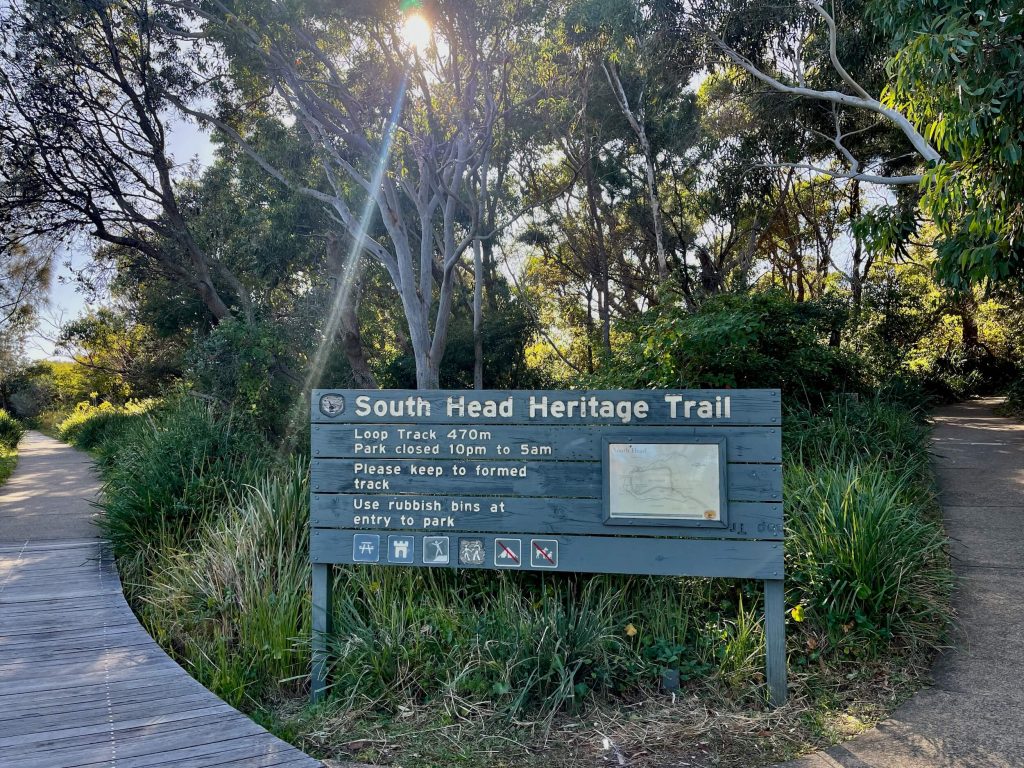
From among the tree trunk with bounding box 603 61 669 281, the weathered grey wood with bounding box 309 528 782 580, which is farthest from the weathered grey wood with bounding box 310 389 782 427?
the tree trunk with bounding box 603 61 669 281

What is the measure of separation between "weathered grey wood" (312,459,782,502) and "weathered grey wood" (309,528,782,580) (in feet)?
0.87

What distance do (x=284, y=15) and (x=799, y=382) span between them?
10028 mm

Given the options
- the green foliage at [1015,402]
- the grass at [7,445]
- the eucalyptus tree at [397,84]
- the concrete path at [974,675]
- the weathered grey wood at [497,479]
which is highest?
the eucalyptus tree at [397,84]

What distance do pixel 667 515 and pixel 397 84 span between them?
10.5 meters

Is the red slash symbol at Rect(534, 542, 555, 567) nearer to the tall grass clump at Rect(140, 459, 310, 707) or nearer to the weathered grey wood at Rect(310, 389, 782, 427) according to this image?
the weathered grey wood at Rect(310, 389, 782, 427)

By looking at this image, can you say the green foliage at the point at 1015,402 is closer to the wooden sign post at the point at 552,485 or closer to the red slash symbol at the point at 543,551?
the wooden sign post at the point at 552,485

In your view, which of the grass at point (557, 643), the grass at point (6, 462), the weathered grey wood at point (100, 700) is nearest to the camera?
the weathered grey wood at point (100, 700)

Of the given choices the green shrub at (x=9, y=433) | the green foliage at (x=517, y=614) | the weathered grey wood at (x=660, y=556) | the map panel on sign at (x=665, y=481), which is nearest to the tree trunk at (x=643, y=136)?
the green foliage at (x=517, y=614)

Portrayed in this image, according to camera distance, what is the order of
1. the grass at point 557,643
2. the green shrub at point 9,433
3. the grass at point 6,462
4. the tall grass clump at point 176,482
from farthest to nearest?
the green shrub at point 9,433 < the grass at point 6,462 < the tall grass clump at point 176,482 < the grass at point 557,643

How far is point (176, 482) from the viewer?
678 centimetres

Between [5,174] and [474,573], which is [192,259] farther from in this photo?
[474,573]

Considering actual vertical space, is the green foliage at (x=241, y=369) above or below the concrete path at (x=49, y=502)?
above

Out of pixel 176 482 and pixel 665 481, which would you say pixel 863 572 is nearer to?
pixel 665 481

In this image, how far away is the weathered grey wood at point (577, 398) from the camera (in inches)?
164
